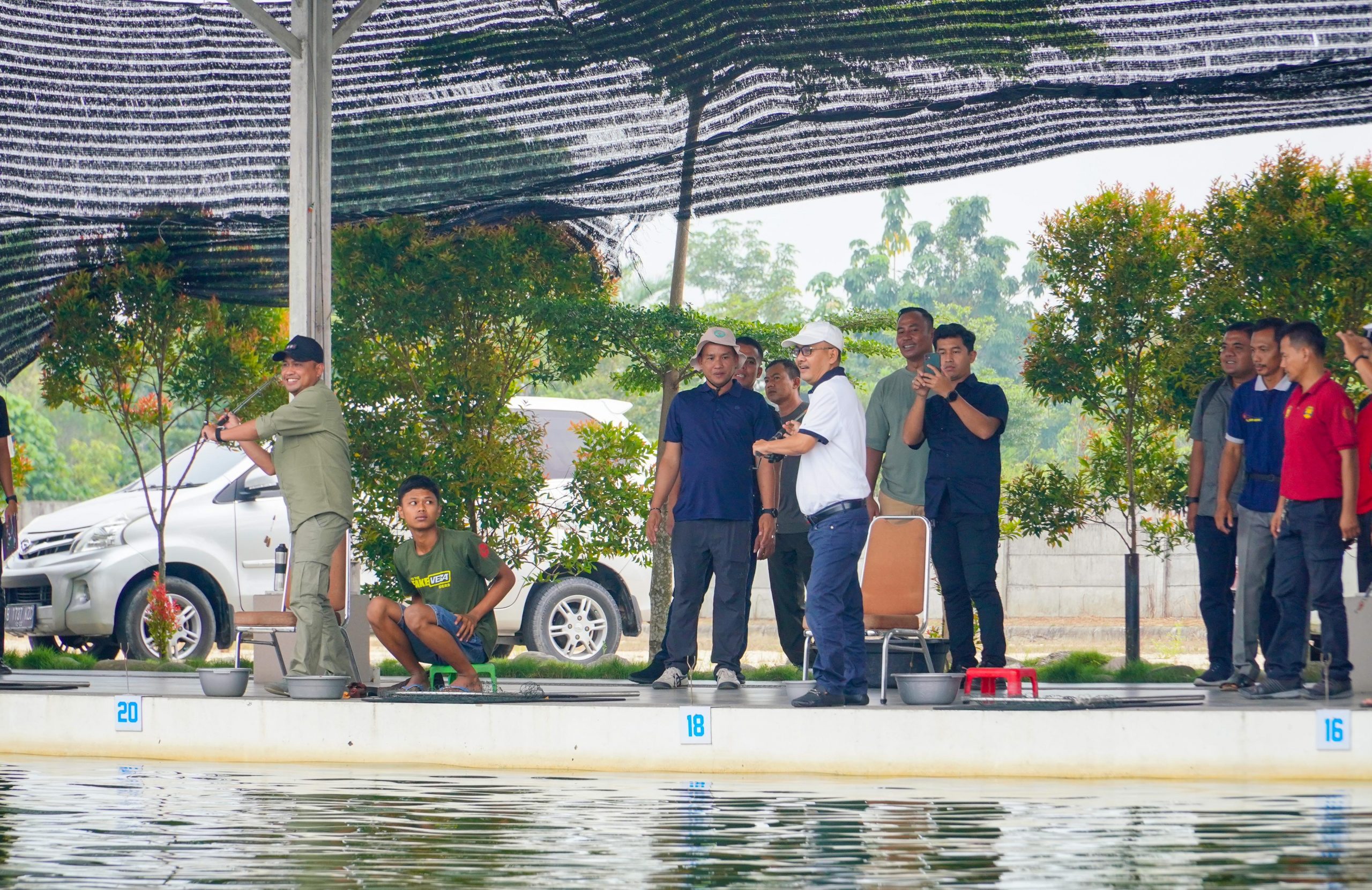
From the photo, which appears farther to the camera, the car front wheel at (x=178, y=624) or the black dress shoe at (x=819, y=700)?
the car front wheel at (x=178, y=624)

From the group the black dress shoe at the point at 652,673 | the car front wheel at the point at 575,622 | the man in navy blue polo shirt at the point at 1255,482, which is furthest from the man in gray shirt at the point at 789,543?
the car front wheel at the point at 575,622

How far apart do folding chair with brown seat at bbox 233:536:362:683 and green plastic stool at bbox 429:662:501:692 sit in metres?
0.48

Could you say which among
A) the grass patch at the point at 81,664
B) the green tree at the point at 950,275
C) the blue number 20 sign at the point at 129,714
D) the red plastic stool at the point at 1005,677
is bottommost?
the blue number 20 sign at the point at 129,714

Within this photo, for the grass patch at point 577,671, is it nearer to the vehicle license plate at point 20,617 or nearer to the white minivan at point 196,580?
the white minivan at point 196,580

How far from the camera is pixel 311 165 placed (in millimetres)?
8219

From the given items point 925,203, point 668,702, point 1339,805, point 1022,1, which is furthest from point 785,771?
point 925,203

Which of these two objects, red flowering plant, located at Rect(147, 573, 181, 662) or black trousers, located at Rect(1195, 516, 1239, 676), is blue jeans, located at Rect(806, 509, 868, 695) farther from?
red flowering plant, located at Rect(147, 573, 181, 662)

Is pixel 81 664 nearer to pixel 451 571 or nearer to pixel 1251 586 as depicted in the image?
pixel 451 571

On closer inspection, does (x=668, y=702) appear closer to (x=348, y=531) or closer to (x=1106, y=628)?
(x=348, y=531)

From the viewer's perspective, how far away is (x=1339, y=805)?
5.36 metres

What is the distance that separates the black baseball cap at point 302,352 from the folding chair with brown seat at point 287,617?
2.60 feet

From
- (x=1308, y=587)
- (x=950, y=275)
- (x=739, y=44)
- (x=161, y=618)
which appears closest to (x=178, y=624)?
(x=161, y=618)

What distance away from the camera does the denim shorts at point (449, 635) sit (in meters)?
7.30

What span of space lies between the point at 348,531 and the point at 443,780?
5.70 ft
